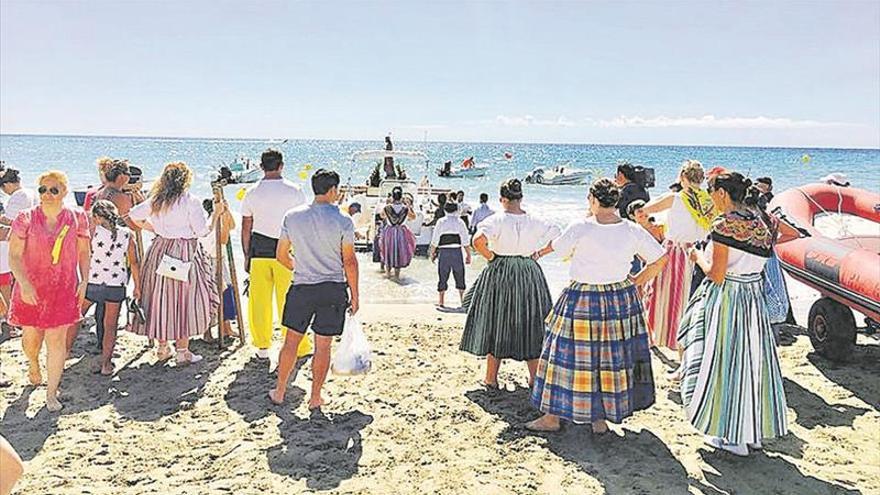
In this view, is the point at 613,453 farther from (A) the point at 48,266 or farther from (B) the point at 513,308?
(A) the point at 48,266

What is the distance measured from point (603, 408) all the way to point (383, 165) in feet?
41.9

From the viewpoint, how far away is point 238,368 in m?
4.97

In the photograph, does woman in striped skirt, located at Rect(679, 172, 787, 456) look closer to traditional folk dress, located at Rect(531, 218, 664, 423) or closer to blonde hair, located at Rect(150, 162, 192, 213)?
traditional folk dress, located at Rect(531, 218, 664, 423)

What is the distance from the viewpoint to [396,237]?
33.9ft

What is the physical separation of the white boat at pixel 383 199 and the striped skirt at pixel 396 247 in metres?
2.42

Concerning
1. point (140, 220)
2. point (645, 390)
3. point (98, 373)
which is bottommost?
point (98, 373)

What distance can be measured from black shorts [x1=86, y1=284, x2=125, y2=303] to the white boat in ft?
26.3

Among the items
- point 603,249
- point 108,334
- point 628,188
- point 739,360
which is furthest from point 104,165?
point 739,360

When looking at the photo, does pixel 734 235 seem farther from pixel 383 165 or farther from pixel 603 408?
pixel 383 165

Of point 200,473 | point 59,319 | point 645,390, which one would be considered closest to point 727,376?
point 645,390

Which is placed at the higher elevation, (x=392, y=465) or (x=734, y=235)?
(x=734, y=235)

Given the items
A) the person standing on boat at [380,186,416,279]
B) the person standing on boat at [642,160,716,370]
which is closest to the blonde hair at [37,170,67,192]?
the person standing on boat at [642,160,716,370]

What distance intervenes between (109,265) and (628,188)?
3.80 meters

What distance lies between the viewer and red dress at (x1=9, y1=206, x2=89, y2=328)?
405 centimetres
